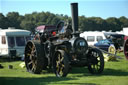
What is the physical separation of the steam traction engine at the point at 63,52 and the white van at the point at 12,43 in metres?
7.81

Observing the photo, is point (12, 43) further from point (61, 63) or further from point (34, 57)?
point (61, 63)

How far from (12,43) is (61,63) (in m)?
10.7

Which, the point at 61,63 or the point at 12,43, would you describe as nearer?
the point at 61,63

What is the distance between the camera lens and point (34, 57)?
10820 mm

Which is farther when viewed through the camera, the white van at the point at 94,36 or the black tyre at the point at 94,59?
the white van at the point at 94,36

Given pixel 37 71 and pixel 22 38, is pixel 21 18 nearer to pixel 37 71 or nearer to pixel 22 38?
pixel 22 38

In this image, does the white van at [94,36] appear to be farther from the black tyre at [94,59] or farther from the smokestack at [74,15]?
the smokestack at [74,15]

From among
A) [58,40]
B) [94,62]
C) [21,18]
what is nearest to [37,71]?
[58,40]

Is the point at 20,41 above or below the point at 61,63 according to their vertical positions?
above

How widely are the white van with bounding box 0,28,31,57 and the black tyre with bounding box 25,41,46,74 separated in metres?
7.60

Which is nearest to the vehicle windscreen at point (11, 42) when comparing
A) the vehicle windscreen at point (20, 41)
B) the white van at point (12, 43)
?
the white van at point (12, 43)

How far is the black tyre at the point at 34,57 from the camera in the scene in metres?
10.3

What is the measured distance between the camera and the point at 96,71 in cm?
1029

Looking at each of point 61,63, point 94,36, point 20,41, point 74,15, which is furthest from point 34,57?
point 94,36
